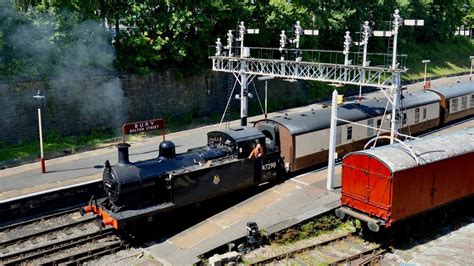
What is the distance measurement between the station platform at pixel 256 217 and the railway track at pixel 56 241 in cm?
188

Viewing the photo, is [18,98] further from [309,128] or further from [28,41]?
[309,128]

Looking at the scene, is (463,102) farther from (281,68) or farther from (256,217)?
(256,217)

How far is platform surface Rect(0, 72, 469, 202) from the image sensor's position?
21391 millimetres

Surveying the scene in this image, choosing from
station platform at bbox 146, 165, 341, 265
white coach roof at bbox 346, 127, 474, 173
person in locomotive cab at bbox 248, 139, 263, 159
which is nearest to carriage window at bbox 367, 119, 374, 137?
station platform at bbox 146, 165, 341, 265

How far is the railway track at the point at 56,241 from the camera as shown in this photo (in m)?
15.6

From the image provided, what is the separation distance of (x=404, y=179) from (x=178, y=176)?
7.47 meters

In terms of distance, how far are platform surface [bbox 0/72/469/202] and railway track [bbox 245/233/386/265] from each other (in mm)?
10293

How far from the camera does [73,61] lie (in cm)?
3088

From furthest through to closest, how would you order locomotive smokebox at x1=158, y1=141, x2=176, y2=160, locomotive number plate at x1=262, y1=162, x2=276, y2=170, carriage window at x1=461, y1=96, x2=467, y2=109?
carriage window at x1=461, y1=96, x2=467, y2=109
locomotive number plate at x1=262, y1=162, x2=276, y2=170
locomotive smokebox at x1=158, y1=141, x2=176, y2=160

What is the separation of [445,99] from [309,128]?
13071mm

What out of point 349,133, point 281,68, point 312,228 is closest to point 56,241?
point 312,228

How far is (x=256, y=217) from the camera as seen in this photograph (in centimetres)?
1769

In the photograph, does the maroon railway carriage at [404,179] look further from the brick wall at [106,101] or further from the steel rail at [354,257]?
the brick wall at [106,101]

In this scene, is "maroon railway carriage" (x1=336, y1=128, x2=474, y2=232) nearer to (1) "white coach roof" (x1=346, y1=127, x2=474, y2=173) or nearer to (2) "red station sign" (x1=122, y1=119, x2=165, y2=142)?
(1) "white coach roof" (x1=346, y1=127, x2=474, y2=173)
